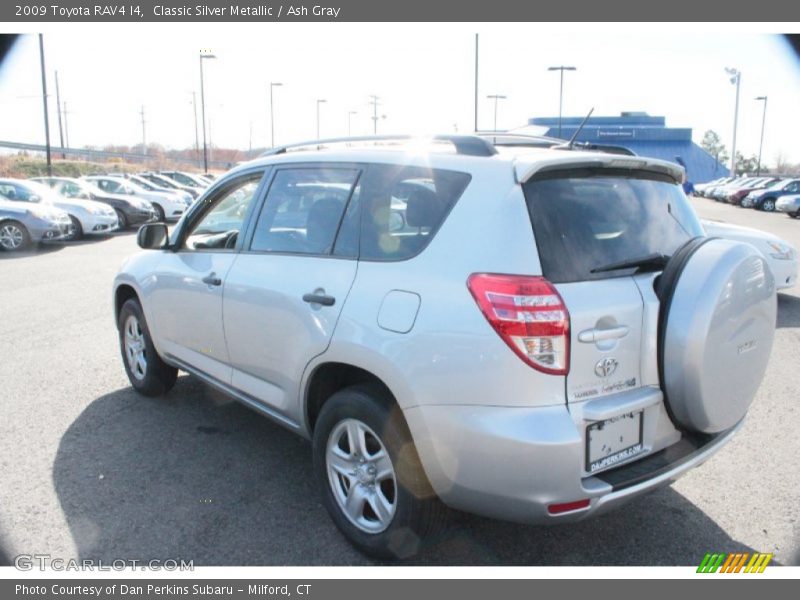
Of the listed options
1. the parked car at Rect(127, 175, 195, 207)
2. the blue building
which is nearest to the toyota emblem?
the parked car at Rect(127, 175, 195, 207)

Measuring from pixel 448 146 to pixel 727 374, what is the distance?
5.45 feet

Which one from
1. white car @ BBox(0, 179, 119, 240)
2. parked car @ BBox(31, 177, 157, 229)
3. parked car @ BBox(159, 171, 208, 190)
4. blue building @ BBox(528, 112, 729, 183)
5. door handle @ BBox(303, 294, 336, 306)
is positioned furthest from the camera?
blue building @ BBox(528, 112, 729, 183)

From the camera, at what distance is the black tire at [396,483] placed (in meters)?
2.76

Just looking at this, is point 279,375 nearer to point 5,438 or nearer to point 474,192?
point 474,192

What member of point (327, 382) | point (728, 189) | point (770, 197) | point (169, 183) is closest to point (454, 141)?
point (327, 382)

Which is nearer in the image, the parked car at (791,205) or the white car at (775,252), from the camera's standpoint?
the white car at (775,252)

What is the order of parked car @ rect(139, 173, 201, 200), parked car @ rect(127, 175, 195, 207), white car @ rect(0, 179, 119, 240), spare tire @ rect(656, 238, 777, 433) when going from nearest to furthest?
spare tire @ rect(656, 238, 777, 433) < white car @ rect(0, 179, 119, 240) < parked car @ rect(127, 175, 195, 207) < parked car @ rect(139, 173, 201, 200)

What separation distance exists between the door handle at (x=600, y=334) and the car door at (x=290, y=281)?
1092 mm

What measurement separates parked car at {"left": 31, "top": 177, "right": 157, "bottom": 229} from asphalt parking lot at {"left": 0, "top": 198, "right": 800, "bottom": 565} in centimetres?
1426

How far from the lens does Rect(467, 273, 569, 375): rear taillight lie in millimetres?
2461

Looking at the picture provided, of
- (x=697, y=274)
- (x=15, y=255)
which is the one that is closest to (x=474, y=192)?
(x=697, y=274)

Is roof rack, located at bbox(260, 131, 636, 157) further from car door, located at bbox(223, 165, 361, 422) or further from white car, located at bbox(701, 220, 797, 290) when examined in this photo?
white car, located at bbox(701, 220, 797, 290)

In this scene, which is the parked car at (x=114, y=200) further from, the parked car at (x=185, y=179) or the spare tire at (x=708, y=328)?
the spare tire at (x=708, y=328)
